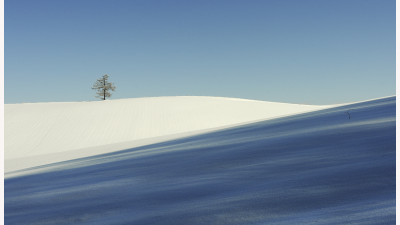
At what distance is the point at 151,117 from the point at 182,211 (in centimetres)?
2645

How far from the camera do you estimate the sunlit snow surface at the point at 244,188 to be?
2.53 meters

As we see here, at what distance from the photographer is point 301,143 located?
4.77 m

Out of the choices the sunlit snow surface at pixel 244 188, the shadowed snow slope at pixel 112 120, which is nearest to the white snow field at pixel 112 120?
the shadowed snow slope at pixel 112 120

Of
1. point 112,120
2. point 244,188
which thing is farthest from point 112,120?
point 244,188

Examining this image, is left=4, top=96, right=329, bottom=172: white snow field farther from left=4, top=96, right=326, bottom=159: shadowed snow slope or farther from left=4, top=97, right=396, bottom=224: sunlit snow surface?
left=4, top=97, right=396, bottom=224: sunlit snow surface

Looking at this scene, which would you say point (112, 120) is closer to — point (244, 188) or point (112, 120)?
point (112, 120)

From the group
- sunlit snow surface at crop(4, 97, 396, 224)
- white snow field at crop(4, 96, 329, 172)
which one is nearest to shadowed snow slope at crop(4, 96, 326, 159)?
white snow field at crop(4, 96, 329, 172)

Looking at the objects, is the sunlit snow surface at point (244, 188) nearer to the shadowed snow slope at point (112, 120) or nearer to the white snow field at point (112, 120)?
the white snow field at point (112, 120)

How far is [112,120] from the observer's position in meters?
28.1

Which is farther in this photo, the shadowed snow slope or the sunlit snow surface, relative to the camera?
the shadowed snow slope

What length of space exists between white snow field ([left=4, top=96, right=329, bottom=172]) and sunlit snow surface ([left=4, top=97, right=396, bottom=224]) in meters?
16.2

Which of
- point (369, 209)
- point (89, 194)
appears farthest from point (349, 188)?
point (89, 194)

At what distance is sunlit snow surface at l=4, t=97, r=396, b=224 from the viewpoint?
2.53m

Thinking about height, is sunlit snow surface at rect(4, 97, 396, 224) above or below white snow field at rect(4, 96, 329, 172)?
above
